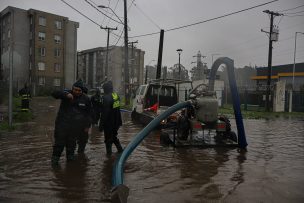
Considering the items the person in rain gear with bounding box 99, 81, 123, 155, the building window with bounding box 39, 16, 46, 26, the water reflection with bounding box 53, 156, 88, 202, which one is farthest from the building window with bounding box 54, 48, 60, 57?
the water reflection with bounding box 53, 156, 88, 202

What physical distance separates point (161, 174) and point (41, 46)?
56087 millimetres

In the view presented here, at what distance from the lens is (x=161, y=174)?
6.73m

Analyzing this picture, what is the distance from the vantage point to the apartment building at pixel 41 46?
57.6 metres

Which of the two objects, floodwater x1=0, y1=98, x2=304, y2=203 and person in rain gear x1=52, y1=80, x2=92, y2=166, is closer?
→ floodwater x1=0, y1=98, x2=304, y2=203

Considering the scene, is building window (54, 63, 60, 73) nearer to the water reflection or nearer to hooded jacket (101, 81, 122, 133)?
hooded jacket (101, 81, 122, 133)

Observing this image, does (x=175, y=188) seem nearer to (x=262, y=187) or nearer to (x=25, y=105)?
(x=262, y=187)

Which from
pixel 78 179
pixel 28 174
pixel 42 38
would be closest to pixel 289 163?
pixel 78 179

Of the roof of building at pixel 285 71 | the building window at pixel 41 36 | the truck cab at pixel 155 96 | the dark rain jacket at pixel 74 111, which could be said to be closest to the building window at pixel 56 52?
the building window at pixel 41 36

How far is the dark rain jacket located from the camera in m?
7.25

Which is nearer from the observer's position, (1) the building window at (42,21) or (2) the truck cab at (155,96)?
(2) the truck cab at (155,96)

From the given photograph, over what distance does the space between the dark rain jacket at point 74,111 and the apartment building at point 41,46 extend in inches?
1934

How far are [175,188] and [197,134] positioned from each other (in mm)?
6415

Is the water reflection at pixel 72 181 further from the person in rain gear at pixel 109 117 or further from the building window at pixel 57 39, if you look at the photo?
the building window at pixel 57 39

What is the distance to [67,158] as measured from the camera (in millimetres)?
7543
